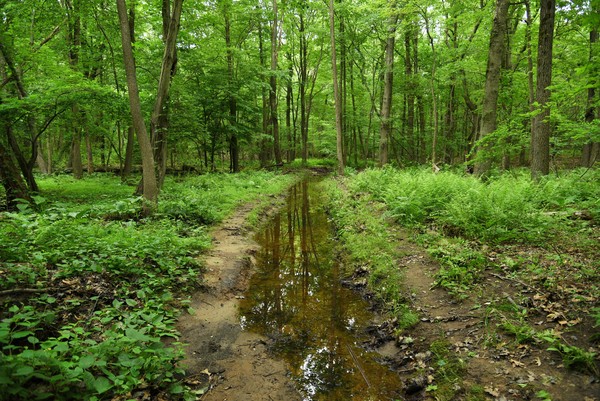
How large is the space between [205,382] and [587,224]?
7276 millimetres

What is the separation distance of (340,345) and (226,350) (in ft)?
5.33

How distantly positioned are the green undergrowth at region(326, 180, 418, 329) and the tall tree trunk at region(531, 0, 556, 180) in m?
5.05

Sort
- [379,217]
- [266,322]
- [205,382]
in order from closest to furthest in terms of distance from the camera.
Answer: [205,382]
[266,322]
[379,217]

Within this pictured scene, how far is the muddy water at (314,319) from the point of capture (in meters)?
3.77

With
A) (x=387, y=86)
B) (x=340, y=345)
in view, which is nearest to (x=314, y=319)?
(x=340, y=345)

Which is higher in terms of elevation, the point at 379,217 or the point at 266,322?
the point at 379,217

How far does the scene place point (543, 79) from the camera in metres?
8.68

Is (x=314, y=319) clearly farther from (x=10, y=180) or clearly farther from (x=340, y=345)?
(x=10, y=180)

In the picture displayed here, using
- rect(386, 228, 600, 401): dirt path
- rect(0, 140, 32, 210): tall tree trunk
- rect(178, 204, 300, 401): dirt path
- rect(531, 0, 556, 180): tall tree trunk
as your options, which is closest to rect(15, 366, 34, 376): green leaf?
rect(178, 204, 300, 401): dirt path

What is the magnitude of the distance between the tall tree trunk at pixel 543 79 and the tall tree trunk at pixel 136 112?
10.4 metres

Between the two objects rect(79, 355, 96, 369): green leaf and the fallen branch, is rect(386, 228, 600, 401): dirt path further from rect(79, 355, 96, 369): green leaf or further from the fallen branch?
rect(79, 355, 96, 369): green leaf

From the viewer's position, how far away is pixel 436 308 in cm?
475

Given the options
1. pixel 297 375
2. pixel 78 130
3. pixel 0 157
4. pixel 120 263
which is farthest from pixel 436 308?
pixel 78 130

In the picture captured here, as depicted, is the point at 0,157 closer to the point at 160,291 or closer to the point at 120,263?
the point at 120,263
